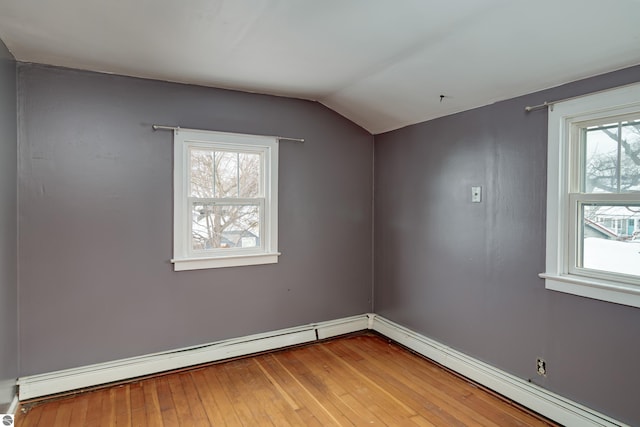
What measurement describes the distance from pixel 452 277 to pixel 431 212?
1.93 feet

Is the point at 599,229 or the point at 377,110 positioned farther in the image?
the point at 377,110

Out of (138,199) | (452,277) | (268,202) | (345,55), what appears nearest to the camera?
(345,55)

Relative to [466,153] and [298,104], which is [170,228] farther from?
[466,153]

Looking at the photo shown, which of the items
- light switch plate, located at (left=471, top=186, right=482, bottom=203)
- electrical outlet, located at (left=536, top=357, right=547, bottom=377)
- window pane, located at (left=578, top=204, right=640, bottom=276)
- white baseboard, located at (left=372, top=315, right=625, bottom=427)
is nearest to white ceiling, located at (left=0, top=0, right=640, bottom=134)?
light switch plate, located at (left=471, top=186, right=482, bottom=203)

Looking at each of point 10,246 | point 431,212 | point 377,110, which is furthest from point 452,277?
point 10,246

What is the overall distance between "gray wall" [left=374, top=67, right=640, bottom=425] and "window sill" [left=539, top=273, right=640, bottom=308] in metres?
0.04

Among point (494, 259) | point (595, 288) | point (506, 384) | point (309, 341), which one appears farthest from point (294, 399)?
point (595, 288)

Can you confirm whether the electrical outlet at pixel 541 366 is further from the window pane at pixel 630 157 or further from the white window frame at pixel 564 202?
the window pane at pixel 630 157

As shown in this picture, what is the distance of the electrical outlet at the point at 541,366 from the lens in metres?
2.41

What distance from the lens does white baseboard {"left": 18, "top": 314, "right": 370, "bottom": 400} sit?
2.59m

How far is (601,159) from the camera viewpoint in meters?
2.21

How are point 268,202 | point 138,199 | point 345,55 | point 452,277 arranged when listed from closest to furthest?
1. point 345,55
2. point 138,199
3. point 452,277
4. point 268,202

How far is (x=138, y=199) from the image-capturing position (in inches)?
113

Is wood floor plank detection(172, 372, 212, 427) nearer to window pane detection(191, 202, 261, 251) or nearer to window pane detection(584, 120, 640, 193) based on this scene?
window pane detection(191, 202, 261, 251)
